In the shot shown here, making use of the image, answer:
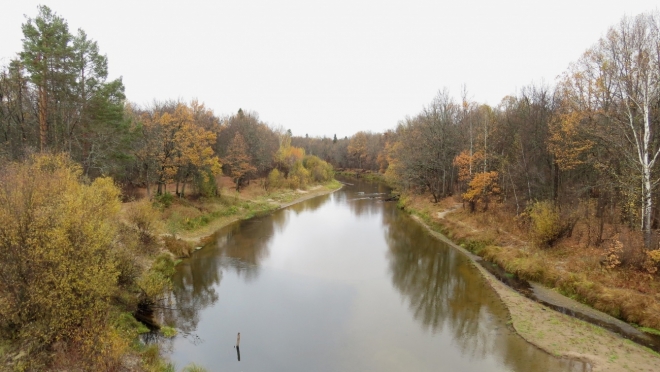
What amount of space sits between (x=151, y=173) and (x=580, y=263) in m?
32.7

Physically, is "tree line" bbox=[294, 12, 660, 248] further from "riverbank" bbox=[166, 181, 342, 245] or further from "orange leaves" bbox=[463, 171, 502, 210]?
"riverbank" bbox=[166, 181, 342, 245]

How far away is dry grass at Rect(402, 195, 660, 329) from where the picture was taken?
14945 millimetres

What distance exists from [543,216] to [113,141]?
29835 mm

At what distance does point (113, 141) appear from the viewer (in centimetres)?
2681

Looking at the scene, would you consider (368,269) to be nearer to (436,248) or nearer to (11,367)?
(436,248)

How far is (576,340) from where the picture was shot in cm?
1336

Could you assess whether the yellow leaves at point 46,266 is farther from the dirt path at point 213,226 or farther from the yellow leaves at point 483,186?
the yellow leaves at point 483,186

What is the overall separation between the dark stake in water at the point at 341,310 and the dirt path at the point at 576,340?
0.51 meters

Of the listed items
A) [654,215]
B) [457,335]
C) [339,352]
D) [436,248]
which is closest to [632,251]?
[654,215]

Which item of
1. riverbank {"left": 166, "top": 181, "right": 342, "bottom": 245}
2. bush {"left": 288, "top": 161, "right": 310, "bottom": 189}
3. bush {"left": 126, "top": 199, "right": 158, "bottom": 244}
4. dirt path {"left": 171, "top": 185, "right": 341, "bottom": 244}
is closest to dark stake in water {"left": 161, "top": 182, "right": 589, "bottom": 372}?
dirt path {"left": 171, "top": 185, "right": 341, "bottom": 244}

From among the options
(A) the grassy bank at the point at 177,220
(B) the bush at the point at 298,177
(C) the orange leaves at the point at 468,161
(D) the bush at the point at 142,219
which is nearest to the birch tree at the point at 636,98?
(C) the orange leaves at the point at 468,161

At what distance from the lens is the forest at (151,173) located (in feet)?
31.3

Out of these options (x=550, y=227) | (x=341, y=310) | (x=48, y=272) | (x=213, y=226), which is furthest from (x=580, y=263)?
(x=213, y=226)

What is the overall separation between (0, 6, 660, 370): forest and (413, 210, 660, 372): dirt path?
2123 millimetres
